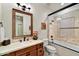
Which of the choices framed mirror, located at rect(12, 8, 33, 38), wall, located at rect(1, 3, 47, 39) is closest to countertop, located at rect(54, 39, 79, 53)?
wall, located at rect(1, 3, 47, 39)

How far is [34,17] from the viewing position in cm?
168

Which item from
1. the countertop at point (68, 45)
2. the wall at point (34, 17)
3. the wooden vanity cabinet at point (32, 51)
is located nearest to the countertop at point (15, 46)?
the wooden vanity cabinet at point (32, 51)

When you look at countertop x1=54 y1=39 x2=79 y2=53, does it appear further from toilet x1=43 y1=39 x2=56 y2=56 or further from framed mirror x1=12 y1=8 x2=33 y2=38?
framed mirror x1=12 y1=8 x2=33 y2=38

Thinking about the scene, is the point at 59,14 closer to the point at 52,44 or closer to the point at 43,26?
the point at 43,26

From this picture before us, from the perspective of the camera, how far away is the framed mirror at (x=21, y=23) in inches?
64.6

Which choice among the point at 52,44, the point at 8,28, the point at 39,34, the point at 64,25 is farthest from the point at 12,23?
the point at 64,25

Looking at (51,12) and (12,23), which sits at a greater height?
(51,12)

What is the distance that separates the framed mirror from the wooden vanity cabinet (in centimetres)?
24

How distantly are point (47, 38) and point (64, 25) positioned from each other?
363mm

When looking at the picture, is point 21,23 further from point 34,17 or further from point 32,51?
point 32,51

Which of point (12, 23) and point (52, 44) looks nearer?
point (12, 23)

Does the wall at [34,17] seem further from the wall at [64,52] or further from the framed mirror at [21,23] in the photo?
the wall at [64,52]

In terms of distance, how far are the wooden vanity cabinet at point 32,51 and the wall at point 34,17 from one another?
18 centimetres

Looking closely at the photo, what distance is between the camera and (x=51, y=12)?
1.68 meters
